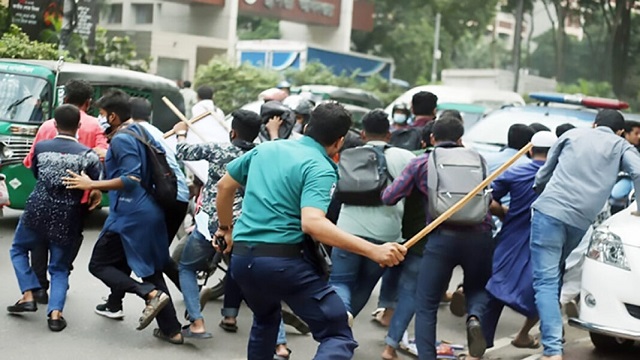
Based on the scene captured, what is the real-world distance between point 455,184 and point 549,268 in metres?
1.04

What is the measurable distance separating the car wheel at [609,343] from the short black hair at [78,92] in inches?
174

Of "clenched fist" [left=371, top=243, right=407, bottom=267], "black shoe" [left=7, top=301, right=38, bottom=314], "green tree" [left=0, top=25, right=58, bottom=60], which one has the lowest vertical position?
"black shoe" [left=7, top=301, right=38, bottom=314]

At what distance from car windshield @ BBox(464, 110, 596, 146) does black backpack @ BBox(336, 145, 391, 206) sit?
5043 millimetres

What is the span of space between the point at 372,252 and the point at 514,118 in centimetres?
782

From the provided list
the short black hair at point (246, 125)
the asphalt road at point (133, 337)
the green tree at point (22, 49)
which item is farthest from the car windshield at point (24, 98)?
the short black hair at point (246, 125)

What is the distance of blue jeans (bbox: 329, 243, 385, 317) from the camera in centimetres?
745

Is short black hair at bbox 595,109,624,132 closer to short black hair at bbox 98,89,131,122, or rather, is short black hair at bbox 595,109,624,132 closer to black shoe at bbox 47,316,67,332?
short black hair at bbox 98,89,131,122

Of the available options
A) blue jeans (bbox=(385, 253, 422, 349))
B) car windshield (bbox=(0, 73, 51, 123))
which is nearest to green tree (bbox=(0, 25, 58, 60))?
car windshield (bbox=(0, 73, 51, 123))

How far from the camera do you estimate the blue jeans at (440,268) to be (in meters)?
6.75

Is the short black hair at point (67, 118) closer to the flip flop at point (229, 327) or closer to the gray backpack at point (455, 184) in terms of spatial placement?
the flip flop at point (229, 327)

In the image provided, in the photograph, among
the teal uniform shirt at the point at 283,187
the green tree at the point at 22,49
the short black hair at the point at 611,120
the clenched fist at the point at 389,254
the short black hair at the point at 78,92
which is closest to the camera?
the clenched fist at the point at 389,254

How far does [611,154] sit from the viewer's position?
7.19m

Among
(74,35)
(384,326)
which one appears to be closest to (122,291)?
(384,326)

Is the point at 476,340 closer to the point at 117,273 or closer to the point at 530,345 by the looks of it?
the point at 530,345
